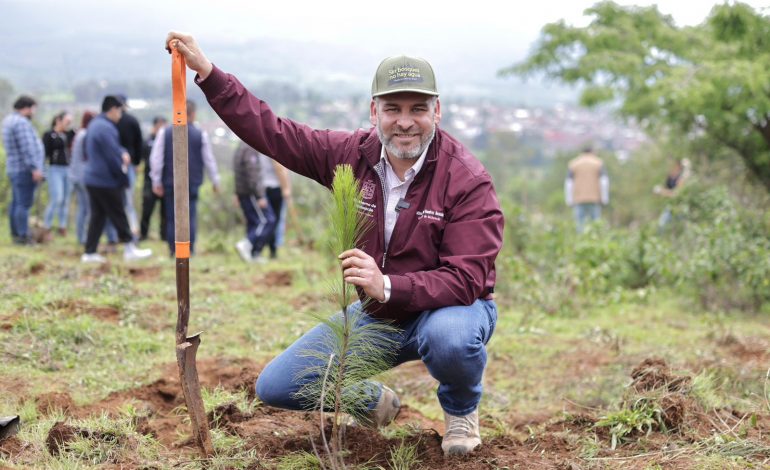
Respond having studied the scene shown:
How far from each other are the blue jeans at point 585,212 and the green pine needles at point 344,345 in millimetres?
9316

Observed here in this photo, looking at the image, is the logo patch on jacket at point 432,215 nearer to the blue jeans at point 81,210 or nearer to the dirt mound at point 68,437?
the dirt mound at point 68,437

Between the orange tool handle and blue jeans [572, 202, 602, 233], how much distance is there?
9.71 m

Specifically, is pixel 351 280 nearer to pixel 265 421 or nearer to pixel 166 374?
pixel 265 421

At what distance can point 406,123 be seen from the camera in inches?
127

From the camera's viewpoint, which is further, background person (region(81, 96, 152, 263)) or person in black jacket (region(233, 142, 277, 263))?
person in black jacket (region(233, 142, 277, 263))

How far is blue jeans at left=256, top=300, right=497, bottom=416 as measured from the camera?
10.1ft

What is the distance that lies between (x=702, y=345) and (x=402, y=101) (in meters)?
4.12

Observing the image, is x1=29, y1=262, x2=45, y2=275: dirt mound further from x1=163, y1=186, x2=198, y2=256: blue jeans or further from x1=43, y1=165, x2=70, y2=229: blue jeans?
x1=43, y1=165, x2=70, y2=229: blue jeans

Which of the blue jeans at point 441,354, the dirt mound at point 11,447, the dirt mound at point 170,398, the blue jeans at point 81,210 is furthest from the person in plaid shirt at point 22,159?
the blue jeans at point 441,354

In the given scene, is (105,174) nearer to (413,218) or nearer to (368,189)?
(368,189)

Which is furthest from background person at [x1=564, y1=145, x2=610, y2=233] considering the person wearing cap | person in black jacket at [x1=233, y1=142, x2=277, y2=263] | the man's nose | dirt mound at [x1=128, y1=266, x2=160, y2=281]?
the man's nose

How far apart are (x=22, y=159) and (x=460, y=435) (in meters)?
7.69

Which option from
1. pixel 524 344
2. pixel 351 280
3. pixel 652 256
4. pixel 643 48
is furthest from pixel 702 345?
pixel 643 48

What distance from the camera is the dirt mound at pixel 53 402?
12.7 feet
